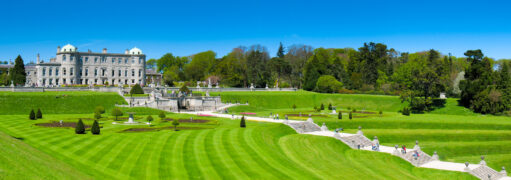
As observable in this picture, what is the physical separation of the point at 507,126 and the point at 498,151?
13271mm

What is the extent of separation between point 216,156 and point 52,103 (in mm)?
45582

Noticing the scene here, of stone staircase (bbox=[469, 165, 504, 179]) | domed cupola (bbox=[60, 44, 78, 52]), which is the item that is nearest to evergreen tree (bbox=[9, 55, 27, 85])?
domed cupola (bbox=[60, 44, 78, 52])

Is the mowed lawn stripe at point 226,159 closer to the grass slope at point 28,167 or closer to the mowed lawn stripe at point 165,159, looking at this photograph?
the mowed lawn stripe at point 165,159

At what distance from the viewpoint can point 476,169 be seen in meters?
28.1

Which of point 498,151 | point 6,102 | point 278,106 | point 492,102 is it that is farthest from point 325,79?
point 6,102

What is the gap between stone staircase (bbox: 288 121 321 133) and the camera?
4347cm

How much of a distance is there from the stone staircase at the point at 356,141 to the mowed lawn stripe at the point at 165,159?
16.5 metres

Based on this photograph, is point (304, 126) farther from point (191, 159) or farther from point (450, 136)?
point (191, 159)

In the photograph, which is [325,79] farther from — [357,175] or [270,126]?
[357,175]

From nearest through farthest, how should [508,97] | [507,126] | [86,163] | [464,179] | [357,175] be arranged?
[86,163]
[357,175]
[464,179]
[507,126]
[508,97]

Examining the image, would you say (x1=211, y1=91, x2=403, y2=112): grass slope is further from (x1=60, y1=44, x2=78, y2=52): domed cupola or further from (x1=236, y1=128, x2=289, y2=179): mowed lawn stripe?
(x1=60, y1=44, x2=78, y2=52): domed cupola

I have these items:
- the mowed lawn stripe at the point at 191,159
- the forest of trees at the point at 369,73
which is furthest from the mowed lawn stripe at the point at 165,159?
the forest of trees at the point at 369,73

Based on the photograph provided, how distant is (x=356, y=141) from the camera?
38.0 meters

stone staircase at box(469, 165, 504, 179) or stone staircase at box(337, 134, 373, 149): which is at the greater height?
stone staircase at box(337, 134, 373, 149)
